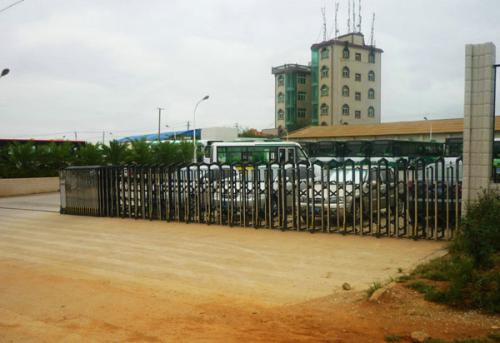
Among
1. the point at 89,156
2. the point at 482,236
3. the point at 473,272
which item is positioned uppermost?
the point at 89,156

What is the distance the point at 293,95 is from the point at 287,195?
7142cm

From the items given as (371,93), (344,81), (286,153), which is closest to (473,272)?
(286,153)

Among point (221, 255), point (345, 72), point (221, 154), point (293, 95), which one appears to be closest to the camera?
point (221, 255)

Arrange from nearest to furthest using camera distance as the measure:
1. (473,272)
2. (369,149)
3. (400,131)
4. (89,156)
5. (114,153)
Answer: (473,272) → (89,156) → (114,153) → (369,149) → (400,131)

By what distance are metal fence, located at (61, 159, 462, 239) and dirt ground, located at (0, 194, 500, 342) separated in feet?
2.51

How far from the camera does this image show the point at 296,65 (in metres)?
81.9

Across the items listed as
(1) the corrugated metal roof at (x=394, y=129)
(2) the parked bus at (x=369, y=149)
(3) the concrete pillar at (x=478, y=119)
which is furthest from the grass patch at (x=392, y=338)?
(1) the corrugated metal roof at (x=394, y=129)

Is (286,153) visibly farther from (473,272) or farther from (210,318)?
(210,318)

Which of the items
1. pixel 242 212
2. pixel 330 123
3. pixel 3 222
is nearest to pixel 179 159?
pixel 3 222

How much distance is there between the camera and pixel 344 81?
74.2m

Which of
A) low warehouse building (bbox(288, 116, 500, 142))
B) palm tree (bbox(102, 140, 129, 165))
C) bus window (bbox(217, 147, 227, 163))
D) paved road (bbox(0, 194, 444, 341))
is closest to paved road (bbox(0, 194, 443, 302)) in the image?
paved road (bbox(0, 194, 444, 341))

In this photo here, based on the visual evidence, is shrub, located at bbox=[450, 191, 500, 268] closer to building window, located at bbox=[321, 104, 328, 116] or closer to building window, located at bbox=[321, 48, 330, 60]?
building window, located at bbox=[321, 104, 328, 116]

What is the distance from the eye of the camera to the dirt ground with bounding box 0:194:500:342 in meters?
5.31

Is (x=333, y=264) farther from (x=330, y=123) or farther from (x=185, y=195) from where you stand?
(x=330, y=123)
